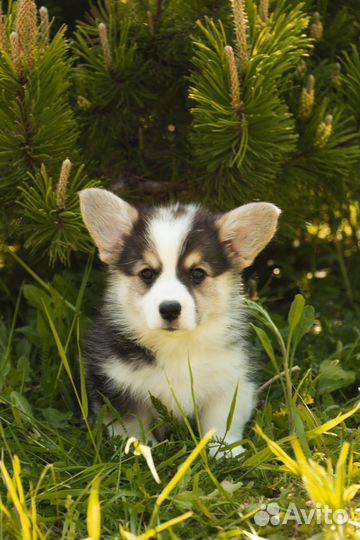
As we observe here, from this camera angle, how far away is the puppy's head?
333 cm

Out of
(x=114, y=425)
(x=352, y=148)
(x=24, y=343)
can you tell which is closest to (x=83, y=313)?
(x=24, y=343)

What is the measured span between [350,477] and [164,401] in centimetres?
93

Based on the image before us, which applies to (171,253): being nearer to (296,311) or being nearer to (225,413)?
(296,311)

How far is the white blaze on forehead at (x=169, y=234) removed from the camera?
3365 millimetres

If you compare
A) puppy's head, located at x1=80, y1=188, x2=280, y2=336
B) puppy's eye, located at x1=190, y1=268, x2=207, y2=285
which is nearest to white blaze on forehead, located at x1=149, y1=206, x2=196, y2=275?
puppy's head, located at x1=80, y1=188, x2=280, y2=336

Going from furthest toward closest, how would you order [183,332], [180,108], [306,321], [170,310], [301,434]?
1. [180,108]
2. [306,321]
3. [183,332]
4. [170,310]
5. [301,434]

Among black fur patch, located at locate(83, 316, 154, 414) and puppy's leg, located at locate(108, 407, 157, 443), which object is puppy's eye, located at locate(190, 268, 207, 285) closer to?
black fur patch, located at locate(83, 316, 154, 414)

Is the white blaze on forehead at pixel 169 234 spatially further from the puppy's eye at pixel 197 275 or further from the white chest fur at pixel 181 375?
the white chest fur at pixel 181 375

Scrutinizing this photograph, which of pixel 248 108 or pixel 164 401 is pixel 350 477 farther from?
pixel 248 108

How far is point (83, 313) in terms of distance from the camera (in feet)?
14.2

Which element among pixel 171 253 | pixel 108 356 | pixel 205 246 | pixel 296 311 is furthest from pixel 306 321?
pixel 108 356

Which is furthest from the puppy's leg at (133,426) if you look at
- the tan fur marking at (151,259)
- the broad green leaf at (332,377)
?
the broad green leaf at (332,377)

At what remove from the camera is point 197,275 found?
11.3 ft

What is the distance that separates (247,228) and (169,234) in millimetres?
380
